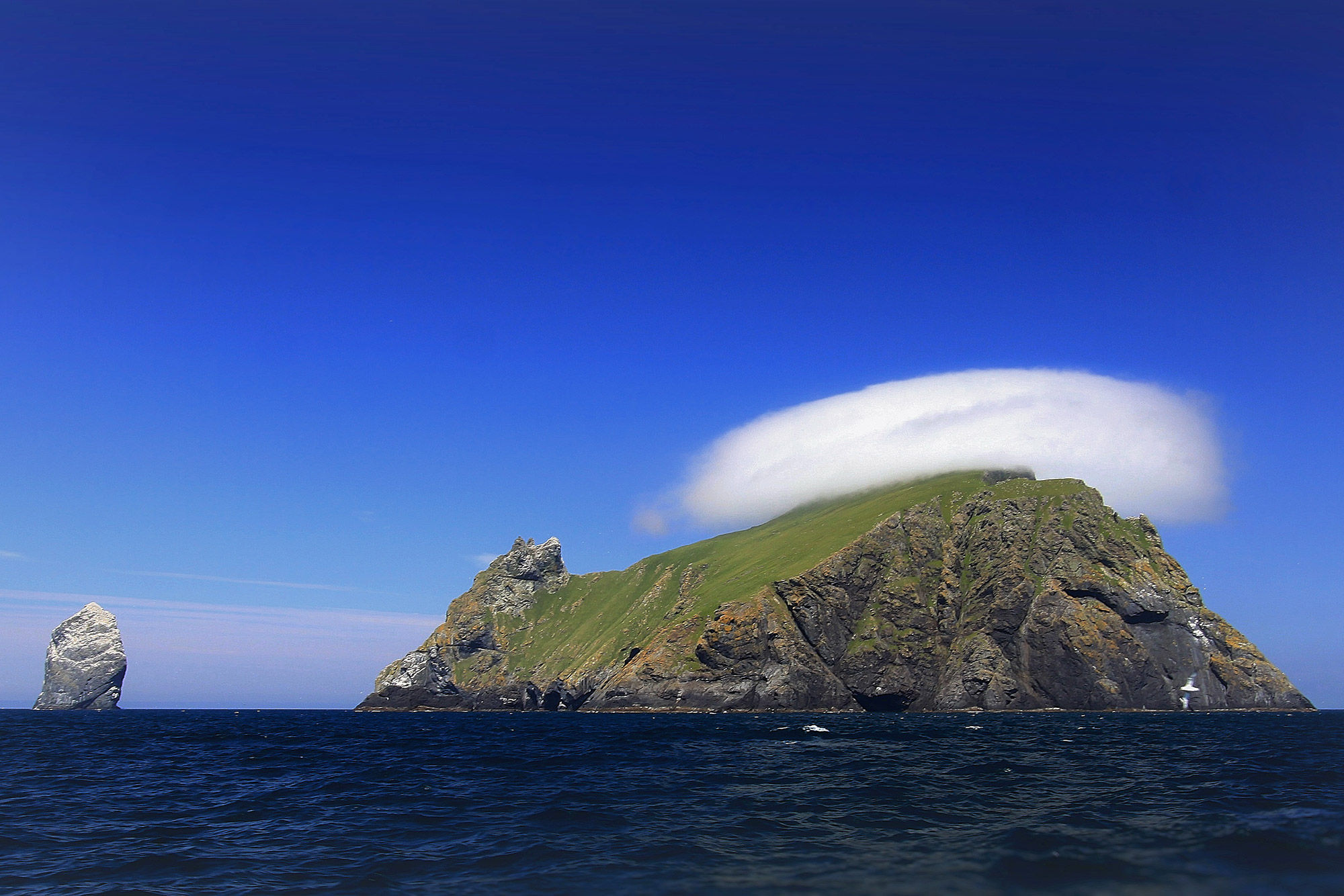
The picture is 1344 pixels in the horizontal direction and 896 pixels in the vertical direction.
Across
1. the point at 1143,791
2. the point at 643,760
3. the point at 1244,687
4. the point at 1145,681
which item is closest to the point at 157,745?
the point at 643,760

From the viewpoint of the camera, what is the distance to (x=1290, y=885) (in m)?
19.2

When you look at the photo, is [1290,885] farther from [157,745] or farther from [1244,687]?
[1244,687]

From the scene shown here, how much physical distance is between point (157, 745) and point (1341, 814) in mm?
89035

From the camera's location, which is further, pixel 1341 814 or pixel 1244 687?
pixel 1244 687

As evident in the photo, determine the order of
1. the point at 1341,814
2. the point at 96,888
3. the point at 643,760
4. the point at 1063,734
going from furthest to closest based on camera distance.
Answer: the point at 1063,734 → the point at 643,760 → the point at 1341,814 → the point at 96,888

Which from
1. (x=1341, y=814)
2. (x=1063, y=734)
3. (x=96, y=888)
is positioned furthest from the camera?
(x=1063, y=734)

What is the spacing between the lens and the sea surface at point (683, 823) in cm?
2091

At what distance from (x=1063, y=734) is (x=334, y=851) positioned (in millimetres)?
83868

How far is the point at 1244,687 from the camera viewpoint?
634 ft

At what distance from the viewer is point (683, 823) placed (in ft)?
94.6

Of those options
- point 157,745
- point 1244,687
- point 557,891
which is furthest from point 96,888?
point 1244,687

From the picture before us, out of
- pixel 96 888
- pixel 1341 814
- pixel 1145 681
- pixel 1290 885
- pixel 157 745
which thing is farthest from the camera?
pixel 1145 681

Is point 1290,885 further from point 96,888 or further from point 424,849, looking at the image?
point 96,888

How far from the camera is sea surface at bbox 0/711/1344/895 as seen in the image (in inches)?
823
